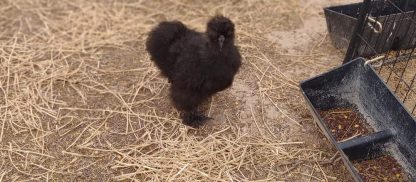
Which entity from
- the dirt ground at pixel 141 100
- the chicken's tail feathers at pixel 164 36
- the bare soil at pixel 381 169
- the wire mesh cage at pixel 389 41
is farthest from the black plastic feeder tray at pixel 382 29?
the chicken's tail feathers at pixel 164 36

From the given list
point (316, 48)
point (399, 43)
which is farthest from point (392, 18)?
point (316, 48)

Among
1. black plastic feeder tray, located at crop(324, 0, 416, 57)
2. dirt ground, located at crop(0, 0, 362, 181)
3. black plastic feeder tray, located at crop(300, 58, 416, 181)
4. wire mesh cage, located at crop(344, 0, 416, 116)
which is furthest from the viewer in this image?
black plastic feeder tray, located at crop(324, 0, 416, 57)

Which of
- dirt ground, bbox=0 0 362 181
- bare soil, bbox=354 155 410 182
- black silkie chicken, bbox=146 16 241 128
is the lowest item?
dirt ground, bbox=0 0 362 181

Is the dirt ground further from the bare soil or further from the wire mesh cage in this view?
the wire mesh cage

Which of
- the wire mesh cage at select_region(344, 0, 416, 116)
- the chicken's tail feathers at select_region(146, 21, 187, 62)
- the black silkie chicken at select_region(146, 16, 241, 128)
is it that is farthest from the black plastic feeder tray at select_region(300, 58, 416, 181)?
the chicken's tail feathers at select_region(146, 21, 187, 62)

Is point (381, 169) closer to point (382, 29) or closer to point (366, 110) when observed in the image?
point (366, 110)

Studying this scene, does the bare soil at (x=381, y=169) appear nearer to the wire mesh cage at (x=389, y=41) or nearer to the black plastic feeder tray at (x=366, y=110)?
the black plastic feeder tray at (x=366, y=110)
